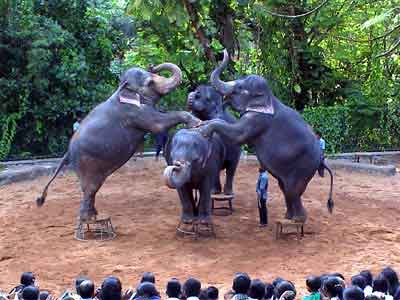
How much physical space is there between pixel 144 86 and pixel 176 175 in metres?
1.64

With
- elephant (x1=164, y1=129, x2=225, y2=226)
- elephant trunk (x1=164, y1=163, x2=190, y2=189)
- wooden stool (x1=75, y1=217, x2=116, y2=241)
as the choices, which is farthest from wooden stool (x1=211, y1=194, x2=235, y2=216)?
elephant trunk (x1=164, y1=163, x2=190, y2=189)

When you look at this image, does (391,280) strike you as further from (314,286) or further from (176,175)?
(176,175)

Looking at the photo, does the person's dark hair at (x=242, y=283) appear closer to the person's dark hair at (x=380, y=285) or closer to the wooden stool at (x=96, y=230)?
the person's dark hair at (x=380, y=285)

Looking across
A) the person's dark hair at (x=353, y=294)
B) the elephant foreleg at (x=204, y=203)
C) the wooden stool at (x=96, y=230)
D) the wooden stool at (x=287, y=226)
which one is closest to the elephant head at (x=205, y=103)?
the elephant foreleg at (x=204, y=203)

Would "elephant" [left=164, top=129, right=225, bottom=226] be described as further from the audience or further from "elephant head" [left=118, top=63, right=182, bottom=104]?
the audience

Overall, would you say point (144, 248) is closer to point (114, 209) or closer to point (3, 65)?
point (114, 209)

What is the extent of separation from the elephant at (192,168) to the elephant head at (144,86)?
74 cm

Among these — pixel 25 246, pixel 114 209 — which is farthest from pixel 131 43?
pixel 25 246

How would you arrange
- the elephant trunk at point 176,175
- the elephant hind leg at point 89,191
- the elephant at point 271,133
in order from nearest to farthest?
the elephant trunk at point 176,175 < the elephant at point 271,133 < the elephant hind leg at point 89,191

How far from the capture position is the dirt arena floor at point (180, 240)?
8578 mm

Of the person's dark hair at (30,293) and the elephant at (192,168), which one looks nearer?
the person's dark hair at (30,293)

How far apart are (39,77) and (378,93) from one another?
9911 mm

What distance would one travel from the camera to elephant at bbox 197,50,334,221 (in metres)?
9.68

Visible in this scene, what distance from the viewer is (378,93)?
19484 millimetres
